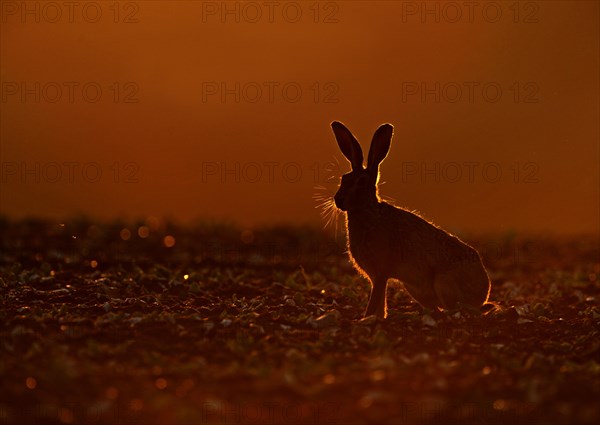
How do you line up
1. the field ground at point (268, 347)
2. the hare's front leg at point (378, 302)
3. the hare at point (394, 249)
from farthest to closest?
the hare at point (394, 249), the hare's front leg at point (378, 302), the field ground at point (268, 347)

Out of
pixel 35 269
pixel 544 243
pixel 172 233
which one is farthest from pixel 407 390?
pixel 544 243

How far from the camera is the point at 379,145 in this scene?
10352 millimetres

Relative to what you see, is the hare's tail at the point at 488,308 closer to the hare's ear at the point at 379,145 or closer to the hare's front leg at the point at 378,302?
the hare's front leg at the point at 378,302

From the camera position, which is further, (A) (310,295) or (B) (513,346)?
(A) (310,295)

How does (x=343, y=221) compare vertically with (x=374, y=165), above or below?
below

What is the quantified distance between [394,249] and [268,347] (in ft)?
7.90

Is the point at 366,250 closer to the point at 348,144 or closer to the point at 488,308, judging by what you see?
the point at 348,144

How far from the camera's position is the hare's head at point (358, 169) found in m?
10.1

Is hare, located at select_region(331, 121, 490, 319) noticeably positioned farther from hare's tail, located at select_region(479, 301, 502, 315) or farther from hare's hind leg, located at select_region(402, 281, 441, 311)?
hare's tail, located at select_region(479, 301, 502, 315)

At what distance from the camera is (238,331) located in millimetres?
9023

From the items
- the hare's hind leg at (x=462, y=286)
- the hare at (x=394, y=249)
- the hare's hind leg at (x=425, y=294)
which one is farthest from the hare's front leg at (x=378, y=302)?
the hare's hind leg at (x=462, y=286)

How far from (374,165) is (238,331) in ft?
8.78

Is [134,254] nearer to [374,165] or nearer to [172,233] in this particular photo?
[172,233]

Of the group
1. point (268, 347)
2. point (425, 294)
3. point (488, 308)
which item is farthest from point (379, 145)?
point (268, 347)
